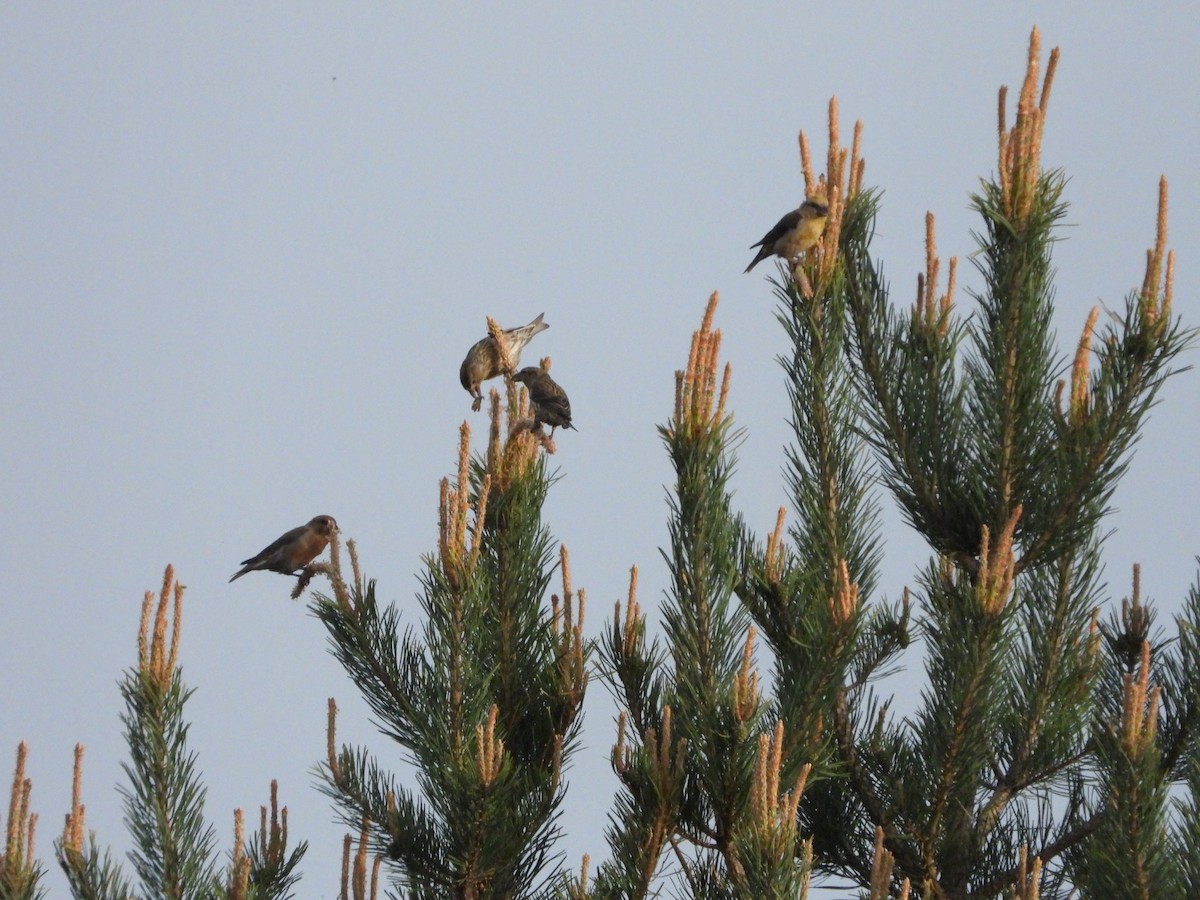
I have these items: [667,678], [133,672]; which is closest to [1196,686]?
[667,678]

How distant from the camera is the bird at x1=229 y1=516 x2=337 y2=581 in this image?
8.24 m

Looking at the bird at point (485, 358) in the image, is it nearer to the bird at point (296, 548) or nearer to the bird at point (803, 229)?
the bird at point (296, 548)

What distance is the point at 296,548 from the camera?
8.30 m

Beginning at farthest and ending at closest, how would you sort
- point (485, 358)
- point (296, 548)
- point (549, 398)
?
point (485, 358) < point (549, 398) < point (296, 548)

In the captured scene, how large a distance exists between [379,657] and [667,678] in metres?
0.92

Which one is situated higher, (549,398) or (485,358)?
(485,358)

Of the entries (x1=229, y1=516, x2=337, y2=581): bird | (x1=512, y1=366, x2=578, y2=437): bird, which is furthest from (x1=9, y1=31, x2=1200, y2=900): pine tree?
(x1=512, y1=366, x2=578, y2=437): bird

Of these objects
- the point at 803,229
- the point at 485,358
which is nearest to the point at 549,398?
the point at 485,358

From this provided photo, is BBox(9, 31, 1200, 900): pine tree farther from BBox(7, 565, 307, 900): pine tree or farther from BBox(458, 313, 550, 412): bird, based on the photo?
BBox(458, 313, 550, 412): bird

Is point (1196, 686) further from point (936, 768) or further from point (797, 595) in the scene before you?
point (797, 595)

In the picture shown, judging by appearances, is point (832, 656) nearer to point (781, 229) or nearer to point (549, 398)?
point (781, 229)

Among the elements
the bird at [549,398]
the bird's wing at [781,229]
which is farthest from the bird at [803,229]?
the bird at [549,398]

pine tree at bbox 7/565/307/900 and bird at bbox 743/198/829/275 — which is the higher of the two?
bird at bbox 743/198/829/275

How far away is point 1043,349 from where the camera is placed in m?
4.93
